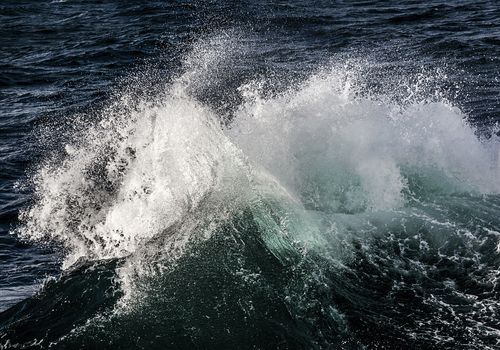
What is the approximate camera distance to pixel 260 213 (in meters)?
10.0

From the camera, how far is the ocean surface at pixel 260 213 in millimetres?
7871

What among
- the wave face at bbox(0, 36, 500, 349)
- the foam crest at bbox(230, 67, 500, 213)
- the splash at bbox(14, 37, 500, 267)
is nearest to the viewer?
the wave face at bbox(0, 36, 500, 349)

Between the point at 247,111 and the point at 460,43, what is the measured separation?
32.5 ft

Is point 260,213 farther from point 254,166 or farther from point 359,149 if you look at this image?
point 359,149

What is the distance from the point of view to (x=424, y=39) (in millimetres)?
20094

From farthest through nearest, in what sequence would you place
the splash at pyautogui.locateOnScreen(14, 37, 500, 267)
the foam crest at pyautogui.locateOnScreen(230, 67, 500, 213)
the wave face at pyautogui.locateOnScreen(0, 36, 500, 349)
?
1. the foam crest at pyautogui.locateOnScreen(230, 67, 500, 213)
2. the splash at pyautogui.locateOnScreen(14, 37, 500, 267)
3. the wave face at pyautogui.locateOnScreen(0, 36, 500, 349)

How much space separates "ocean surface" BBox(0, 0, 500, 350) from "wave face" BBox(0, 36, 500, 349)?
28 millimetres

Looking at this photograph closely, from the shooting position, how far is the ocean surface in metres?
7.87

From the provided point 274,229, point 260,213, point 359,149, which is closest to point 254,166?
point 260,213

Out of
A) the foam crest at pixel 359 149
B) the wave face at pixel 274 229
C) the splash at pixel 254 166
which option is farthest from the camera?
the foam crest at pixel 359 149

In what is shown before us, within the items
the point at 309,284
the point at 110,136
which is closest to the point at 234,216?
the point at 309,284

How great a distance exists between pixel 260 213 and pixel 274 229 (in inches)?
16.8

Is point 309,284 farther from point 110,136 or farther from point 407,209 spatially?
point 110,136

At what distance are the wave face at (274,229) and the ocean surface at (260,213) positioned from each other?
3 cm
